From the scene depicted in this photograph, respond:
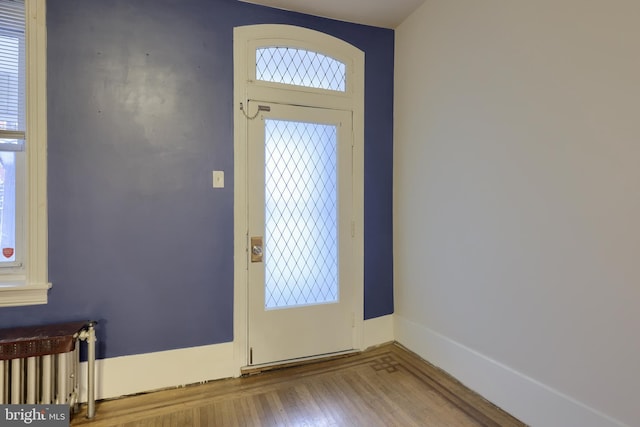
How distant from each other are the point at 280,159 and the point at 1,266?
1928 millimetres

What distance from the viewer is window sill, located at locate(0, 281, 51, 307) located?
76.7 inches

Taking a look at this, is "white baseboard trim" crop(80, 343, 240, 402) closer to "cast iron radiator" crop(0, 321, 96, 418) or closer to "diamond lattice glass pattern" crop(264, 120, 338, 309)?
"cast iron radiator" crop(0, 321, 96, 418)

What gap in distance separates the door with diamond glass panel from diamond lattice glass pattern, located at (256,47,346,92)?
0.23 meters

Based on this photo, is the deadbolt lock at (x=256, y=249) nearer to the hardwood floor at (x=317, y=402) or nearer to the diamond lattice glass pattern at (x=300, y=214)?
the diamond lattice glass pattern at (x=300, y=214)

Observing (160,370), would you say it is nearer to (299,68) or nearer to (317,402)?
(317,402)

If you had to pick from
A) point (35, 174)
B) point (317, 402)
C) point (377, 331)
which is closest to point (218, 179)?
point (35, 174)

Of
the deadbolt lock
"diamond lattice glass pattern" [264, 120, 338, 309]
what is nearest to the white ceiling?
"diamond lattice glass pattern" [264, 120, 338, 309]

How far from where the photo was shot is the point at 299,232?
2.63 m

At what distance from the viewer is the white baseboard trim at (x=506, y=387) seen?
64.4 inches

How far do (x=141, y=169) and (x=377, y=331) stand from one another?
233 cm

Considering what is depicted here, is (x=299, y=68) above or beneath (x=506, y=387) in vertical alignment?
above

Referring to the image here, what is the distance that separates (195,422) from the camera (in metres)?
1.92

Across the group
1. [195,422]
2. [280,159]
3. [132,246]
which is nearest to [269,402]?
[195,422]

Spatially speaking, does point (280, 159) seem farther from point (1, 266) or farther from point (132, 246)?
→ point (1, 266)
